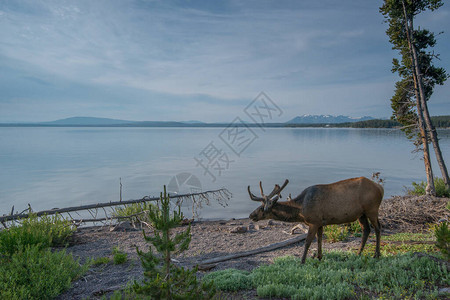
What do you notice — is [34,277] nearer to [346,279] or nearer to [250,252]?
[250,252]

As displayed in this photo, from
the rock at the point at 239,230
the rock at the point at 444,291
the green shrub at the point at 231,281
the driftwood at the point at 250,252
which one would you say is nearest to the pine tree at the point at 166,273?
the green shrub at the point at 231,281

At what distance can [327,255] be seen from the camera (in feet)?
24.1

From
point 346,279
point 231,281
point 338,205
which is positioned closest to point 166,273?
point 231,281

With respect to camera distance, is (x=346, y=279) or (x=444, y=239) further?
(x=346, y=279)

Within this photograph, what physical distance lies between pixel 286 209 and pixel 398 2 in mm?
15197

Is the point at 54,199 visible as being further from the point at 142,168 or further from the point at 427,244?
the point at 427,244

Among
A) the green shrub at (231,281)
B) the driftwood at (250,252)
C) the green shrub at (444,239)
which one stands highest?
the green shrub at (444,239)

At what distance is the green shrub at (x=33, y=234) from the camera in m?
7.56

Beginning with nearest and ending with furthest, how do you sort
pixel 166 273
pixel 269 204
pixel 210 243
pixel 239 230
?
pixel 166 273 → pixel 269 204 → pixel 210 243 → pixel 239 230

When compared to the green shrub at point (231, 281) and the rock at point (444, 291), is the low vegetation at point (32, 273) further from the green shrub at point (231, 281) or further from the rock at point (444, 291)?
the rock at point (444, 291)

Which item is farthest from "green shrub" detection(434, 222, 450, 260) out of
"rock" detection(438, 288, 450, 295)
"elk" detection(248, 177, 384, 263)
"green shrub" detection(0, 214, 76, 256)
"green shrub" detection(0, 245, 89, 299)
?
"green shrub" detection(0, 214, 76, 256)

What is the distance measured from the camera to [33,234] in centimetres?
836

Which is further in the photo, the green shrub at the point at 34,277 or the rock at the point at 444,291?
the green shrub at the point at 34,277

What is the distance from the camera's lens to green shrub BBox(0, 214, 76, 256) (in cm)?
756
